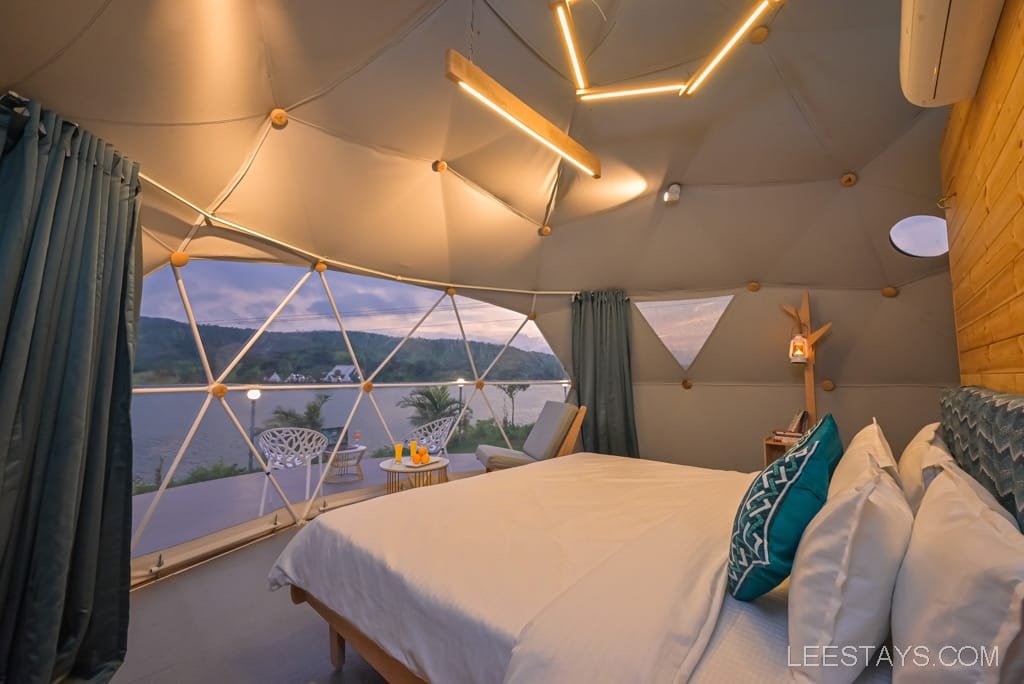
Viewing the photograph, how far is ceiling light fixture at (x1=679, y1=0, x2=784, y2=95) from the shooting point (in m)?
1.80

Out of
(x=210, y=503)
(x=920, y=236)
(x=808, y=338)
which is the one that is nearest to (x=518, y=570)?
(x=210, y=503)

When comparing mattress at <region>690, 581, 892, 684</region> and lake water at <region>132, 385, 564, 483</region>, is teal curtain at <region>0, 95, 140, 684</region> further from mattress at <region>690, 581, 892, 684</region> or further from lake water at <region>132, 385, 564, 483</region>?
mattress at <region>690, 581, 892, 684</region>

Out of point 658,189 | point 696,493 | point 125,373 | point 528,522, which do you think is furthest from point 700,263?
point 125,373

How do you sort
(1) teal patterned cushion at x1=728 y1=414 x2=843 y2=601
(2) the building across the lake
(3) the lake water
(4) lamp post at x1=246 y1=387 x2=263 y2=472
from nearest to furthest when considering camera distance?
(1) teal patterned cushion at x1=728 y1=414 x2=843 y2=601 < (3) the lake water < (4) lamp post at x1=246 y1=387 x2=263 y2=472 < (2) the building across the lake

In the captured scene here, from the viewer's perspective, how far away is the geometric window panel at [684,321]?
475 centimetres

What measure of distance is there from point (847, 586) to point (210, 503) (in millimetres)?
4300

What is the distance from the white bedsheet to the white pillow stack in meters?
0.21

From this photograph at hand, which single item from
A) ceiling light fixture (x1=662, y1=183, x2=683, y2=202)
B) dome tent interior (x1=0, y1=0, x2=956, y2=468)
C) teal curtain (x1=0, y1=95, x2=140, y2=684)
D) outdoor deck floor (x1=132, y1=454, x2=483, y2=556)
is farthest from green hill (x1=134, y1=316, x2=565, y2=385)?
ceiling light fixture (x1=662, y1=183, x2=683, y2=202)

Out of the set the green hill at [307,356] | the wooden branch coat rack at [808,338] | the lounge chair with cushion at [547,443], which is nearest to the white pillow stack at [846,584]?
the lounge chair with cushion at [547,443]

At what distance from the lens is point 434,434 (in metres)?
5.21

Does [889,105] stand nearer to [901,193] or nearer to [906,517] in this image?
[901,193]

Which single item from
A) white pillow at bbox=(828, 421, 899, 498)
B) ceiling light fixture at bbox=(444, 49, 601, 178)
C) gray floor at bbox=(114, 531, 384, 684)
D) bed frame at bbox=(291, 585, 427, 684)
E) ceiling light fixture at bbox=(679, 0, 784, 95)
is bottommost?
gray floor at bbox=(114, 531, 384, 684)

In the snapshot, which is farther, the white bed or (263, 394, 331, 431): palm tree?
(263, 394, 331, 431): palm tree

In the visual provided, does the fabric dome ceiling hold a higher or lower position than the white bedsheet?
higher
